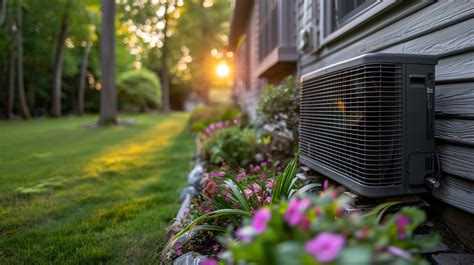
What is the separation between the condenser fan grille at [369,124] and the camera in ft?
5.15

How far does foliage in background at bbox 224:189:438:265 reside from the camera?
0.65 m

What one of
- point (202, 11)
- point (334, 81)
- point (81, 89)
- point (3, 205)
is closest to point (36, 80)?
point (81, 89)

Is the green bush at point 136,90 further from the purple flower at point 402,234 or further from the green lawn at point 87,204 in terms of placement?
the purple flower at point 402,234


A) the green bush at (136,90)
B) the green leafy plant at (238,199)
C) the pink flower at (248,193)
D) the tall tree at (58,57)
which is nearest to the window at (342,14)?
the green leafy plant at (238,199)

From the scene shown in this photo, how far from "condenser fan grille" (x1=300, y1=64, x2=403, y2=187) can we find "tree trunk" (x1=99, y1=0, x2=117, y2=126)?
33.3 feet

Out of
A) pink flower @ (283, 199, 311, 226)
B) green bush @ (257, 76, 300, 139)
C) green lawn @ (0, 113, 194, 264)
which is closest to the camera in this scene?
pink flower @ (283, 199, 311, 226)

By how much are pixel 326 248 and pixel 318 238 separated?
0.03 meters

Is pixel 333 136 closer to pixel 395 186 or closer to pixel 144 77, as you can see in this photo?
pixel 395 186

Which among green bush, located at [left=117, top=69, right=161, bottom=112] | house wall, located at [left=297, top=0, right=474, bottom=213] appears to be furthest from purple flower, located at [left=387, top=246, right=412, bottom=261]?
green bush, located at [left=117, top=69, right=161, bottom=112]

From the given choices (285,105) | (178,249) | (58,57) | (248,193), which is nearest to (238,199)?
(248,193)

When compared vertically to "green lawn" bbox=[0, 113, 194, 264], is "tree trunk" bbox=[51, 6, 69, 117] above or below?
above

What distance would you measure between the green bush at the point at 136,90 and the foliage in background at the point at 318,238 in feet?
76.0

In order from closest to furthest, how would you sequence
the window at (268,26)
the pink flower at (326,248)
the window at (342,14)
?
the pink flower at (326,248), the window at (342,14), the window at (268,26)

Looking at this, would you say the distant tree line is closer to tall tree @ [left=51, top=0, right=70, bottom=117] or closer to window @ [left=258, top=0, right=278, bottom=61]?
tall tree @ [left=51, top=0, right=70, bottom=117]
